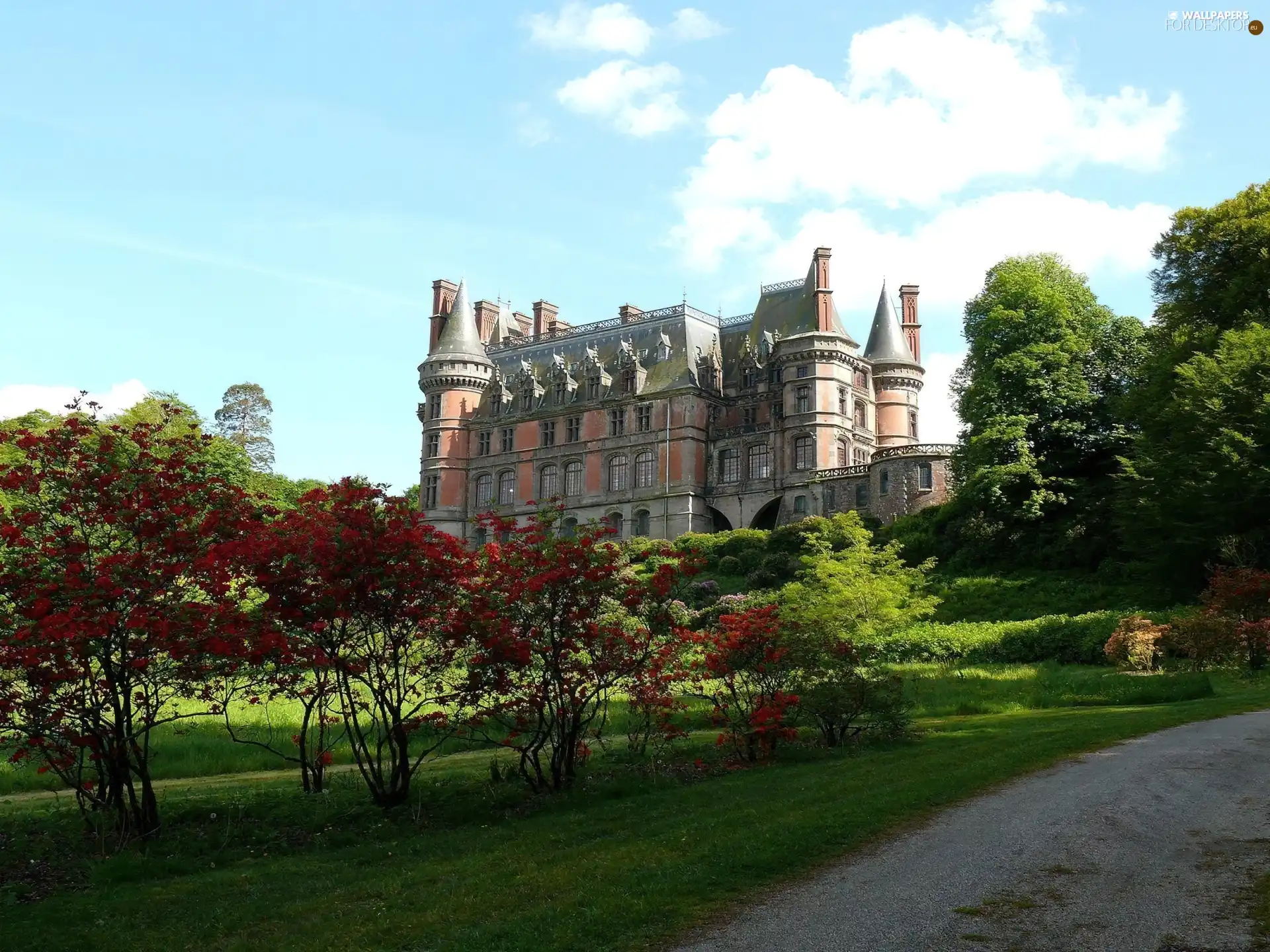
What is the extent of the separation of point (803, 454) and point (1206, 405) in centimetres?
2606

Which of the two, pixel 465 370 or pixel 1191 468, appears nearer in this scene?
pixel 1191 468

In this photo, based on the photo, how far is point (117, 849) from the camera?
11836mm

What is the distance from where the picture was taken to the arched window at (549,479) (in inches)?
2616

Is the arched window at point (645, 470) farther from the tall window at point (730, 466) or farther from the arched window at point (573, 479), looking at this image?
the arched window at point (573, 479)

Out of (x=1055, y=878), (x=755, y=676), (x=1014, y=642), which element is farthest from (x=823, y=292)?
(x=1055, y=878)

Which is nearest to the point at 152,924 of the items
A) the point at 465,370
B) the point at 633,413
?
the point at 633,413

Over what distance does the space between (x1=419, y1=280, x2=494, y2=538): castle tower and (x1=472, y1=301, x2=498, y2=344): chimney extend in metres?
4.82

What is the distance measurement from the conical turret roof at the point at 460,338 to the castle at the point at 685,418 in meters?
0.09

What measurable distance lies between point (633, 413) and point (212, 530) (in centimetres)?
5072

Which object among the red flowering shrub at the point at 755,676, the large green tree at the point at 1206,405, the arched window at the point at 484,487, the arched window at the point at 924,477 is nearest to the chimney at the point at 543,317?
the arched window at the point at 484,487

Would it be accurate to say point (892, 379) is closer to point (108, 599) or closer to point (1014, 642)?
point (1014, 642)

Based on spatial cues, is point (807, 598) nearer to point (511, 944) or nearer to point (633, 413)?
point (511, 944)

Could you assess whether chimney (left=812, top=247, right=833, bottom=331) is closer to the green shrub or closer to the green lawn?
the green shrub

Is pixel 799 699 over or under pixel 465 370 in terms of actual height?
under
